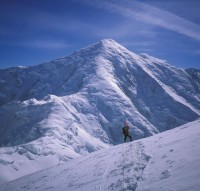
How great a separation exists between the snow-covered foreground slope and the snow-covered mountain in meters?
17.5

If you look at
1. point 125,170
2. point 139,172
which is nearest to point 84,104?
point 125,170

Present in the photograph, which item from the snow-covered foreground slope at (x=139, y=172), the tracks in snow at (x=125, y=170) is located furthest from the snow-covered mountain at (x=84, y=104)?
the tracks in snow at (x=125, y=170)

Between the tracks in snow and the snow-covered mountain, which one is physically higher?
the snow-covered mountain

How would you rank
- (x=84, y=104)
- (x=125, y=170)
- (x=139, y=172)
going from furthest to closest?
(x=84, y=104), (x=125, y=170), (x=139, y=172)

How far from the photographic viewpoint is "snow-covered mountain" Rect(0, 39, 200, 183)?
53.5 m

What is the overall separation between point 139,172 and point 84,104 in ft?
316

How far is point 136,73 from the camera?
169 metres

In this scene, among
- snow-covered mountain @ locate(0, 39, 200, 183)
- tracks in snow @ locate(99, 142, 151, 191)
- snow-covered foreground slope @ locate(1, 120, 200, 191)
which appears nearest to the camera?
snow-covered foreground slope @ locate(1, 120, 200, 191)

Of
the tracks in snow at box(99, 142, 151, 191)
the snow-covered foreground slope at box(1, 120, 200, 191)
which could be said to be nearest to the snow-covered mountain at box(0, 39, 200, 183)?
the snow-covered foreground slope at box(1, 120, 200, 191)

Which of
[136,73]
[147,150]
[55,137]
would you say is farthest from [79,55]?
[147,150]

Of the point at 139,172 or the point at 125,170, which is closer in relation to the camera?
the point at 139,172

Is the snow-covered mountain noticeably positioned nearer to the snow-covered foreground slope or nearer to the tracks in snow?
the snow-covered foreground slope

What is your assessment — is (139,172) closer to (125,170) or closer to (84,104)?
(125,170)

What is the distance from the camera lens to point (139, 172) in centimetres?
1450
